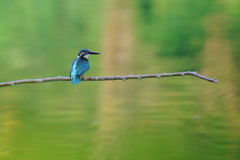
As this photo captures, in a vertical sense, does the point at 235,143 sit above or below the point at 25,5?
below

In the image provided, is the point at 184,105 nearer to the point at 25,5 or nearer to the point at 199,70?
the point at 199,70

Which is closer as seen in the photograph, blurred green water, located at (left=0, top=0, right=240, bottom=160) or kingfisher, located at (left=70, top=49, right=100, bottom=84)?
kingfisher, located at (left=70, top=49, right=100, bottom=84)

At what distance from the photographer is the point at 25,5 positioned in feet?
Answer: 38.1

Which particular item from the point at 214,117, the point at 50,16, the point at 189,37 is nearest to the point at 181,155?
the point at 214,117

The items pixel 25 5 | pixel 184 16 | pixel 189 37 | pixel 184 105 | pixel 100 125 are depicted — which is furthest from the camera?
pixel 25 5

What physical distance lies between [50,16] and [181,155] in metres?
8.35

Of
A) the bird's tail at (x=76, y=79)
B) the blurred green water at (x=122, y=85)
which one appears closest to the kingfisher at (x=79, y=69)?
the bird's tail at (x=76, y=79)

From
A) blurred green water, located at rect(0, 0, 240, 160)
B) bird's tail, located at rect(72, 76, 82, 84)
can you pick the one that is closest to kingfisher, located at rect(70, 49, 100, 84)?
bird's tail, located at rect(72, 76, 82, 84)

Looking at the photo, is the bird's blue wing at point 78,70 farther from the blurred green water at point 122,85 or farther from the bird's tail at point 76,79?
the blurred green water at point 122,85

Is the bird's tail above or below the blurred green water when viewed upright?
above

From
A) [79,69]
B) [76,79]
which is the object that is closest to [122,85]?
[79,69]

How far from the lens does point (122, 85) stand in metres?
7.30

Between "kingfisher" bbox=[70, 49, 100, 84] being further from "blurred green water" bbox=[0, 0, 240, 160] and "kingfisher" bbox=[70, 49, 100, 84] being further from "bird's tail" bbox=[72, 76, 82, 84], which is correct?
"blurred green water" bbox=[0, 0, 240, 160]

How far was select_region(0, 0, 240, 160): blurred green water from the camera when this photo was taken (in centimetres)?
482
